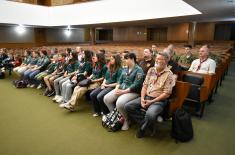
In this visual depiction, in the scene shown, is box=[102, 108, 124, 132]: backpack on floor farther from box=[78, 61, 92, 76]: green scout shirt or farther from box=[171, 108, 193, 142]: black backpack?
box=[78, 61, 92, 76]: green scout shirt

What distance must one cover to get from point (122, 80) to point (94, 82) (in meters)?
0.69

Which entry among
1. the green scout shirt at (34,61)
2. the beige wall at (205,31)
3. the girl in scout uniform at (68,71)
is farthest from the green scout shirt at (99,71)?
the beige wall at (205,31)

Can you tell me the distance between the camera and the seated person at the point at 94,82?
3.16 m

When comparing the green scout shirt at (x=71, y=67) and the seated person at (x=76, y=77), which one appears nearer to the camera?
the seated person at (x=76, y=77)

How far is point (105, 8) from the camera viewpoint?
975 cm

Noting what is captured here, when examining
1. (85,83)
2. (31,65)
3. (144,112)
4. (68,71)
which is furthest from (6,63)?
(144,112)

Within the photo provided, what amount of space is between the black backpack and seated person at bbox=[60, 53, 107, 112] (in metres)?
1.56

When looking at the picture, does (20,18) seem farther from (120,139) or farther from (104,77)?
(120,139)

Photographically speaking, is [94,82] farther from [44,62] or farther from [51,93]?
[44,62]

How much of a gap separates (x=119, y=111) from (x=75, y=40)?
1383 centimetres

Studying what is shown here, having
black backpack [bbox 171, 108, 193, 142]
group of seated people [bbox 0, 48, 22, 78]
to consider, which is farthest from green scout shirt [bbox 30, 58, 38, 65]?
black backpack [bbox 171, 108, 193, 142]

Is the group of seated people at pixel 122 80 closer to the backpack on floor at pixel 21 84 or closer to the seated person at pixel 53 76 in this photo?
the seated person at pixel 53 76

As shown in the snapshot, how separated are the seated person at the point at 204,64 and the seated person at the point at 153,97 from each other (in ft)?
4.27

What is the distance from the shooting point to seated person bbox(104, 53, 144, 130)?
101 inches
